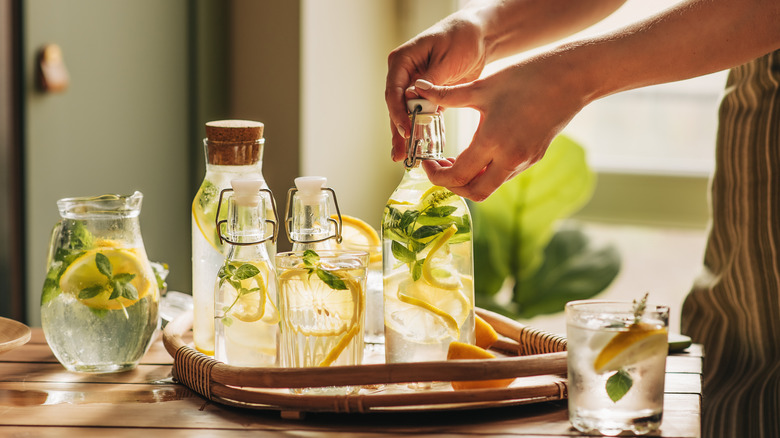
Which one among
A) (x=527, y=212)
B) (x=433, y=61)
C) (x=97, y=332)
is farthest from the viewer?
(x=527, y=212)

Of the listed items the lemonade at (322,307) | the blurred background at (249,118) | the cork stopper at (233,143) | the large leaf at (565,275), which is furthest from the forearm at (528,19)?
the large leaf at (565,275)

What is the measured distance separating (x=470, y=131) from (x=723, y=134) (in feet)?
4.49

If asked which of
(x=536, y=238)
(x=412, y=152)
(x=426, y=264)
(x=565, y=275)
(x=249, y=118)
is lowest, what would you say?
(x=565, y=275)

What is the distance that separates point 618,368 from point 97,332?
54cm

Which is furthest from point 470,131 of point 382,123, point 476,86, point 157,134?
point 476,86

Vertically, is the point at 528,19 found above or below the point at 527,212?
above

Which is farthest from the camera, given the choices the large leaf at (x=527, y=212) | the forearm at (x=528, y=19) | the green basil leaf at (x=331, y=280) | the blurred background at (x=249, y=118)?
the large leaf at (x=527, y=212)

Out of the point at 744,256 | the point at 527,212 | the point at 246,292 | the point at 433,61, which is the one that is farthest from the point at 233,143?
the point at 527,212

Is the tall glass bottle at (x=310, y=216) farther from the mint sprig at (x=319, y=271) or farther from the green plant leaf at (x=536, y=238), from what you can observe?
the green plant leaf at (x=536, y=238)

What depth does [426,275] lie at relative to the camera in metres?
0.83

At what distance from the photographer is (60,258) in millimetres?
895

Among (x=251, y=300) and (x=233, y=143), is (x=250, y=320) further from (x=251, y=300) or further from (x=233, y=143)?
(x=233, y=143)

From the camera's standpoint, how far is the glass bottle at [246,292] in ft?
2.80

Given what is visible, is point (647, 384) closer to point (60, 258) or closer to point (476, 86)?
point (476, 86)
